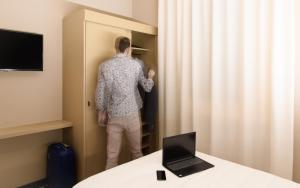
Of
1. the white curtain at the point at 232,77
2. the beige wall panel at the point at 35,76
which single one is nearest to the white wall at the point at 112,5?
the beige wall panel at the point at 35,76

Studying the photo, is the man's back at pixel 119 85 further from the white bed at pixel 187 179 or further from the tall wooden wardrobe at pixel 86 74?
the white bed at pixel 187 179

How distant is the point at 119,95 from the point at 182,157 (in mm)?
994

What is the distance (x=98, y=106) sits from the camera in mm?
2502

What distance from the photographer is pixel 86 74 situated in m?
2.57

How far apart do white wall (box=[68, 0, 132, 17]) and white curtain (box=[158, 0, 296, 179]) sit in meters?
0.73

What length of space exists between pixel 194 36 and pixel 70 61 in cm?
145

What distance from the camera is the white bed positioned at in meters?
1.40

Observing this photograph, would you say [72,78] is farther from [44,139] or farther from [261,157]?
[261,157]

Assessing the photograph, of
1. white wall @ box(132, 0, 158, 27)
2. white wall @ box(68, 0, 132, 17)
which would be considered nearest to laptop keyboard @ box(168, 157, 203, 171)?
white wall @ box(132, 0, 158, 27)

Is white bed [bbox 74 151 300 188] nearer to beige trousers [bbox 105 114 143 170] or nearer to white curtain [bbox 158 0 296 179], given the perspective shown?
white curtain [bbox 158 0 296 179]

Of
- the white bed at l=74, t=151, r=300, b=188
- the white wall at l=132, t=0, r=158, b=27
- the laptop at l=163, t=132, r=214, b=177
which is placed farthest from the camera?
the white wall at l=132, t=0, r=158, b=27

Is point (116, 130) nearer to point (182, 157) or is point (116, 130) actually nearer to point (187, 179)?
point (182, 157)

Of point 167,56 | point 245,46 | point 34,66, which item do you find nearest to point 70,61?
point 34,66

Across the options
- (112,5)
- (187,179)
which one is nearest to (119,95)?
(187,179)
